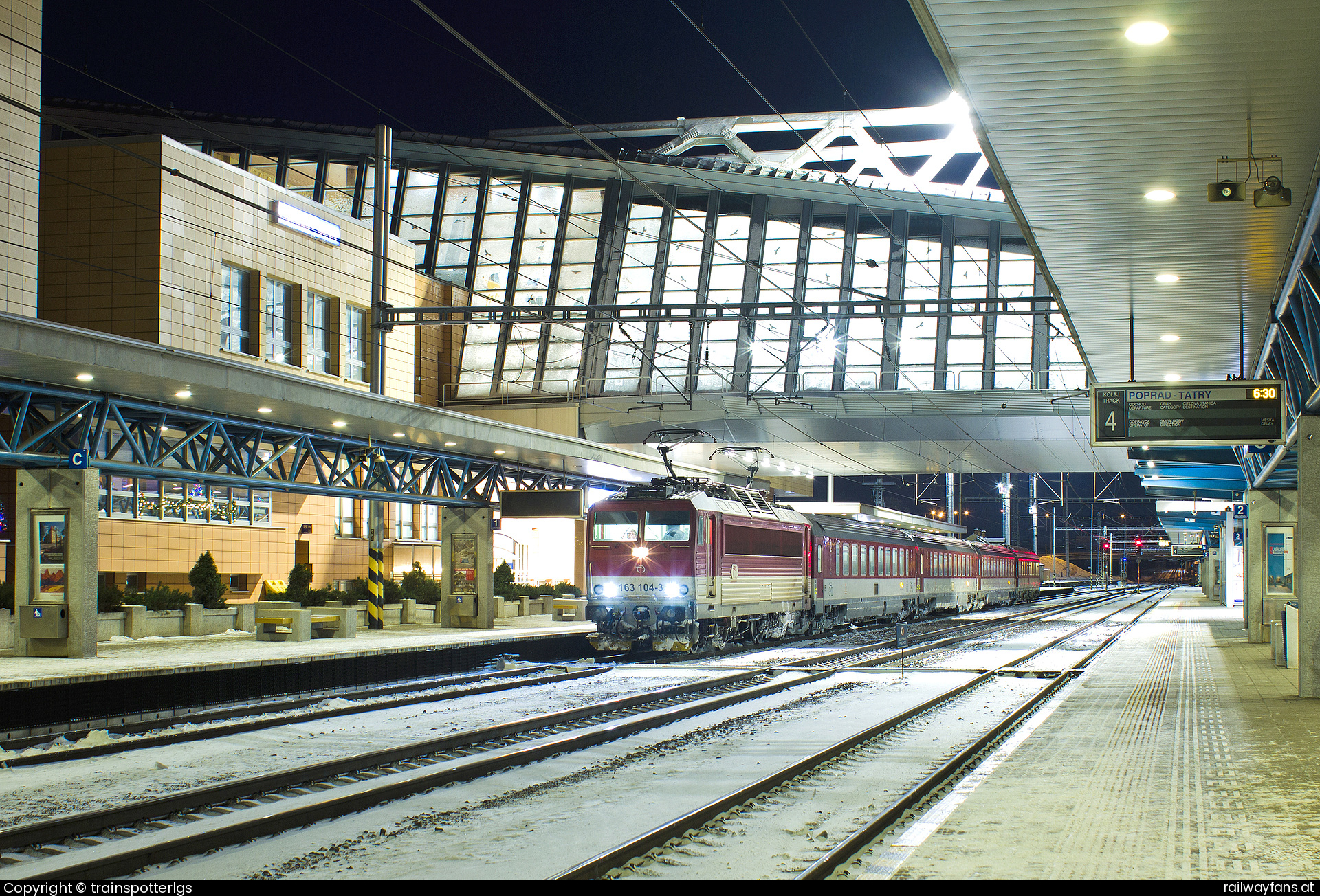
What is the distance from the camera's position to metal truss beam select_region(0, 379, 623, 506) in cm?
1686

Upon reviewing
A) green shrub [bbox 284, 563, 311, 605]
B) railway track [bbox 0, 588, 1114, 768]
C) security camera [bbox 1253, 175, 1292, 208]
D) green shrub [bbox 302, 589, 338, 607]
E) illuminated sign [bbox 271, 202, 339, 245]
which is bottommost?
railway track [bbox 0, 588, 1114, 768]

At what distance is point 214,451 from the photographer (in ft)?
78.8

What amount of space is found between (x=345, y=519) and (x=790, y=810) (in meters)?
29.8

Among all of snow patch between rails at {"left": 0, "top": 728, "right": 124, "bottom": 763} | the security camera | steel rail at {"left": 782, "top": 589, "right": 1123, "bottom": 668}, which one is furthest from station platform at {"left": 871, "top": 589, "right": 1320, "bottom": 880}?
snow patch between rails at {"left": 0, "top": 728, "right": 124, "bottom": 763}

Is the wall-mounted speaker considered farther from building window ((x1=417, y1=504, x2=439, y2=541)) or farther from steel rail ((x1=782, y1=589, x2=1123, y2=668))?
building window ((x1=417, y1=504, x2=439, y2=541))

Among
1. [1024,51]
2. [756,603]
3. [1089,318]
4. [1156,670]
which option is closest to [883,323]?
[756,603]

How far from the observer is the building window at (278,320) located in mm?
30219

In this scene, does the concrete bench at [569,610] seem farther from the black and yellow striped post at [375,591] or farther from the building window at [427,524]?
the building window at [427,524]

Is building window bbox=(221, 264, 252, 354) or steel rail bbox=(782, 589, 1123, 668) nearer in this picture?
steel rail bbox=(782, 589, 1123, 668)

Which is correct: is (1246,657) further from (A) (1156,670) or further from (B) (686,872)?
(B) (686,872)

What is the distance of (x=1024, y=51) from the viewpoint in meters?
7.35

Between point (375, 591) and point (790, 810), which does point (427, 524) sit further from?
point (790, 810)

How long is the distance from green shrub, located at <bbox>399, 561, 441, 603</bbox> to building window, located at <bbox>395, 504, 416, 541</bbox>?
18.4ft

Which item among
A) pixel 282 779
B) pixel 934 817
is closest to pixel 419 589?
pixel 282 779
